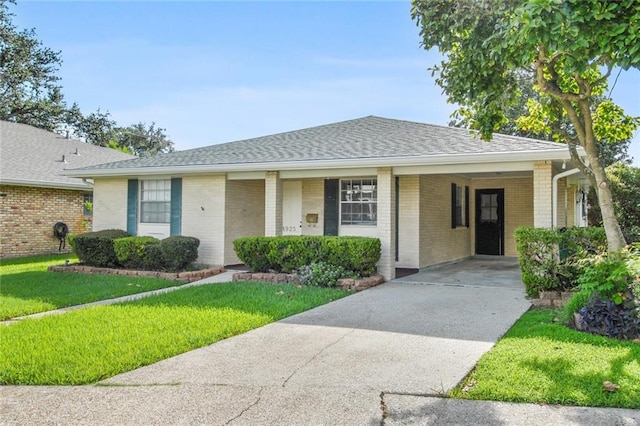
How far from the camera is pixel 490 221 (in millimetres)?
15586

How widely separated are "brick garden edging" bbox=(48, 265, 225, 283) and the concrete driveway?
15.3 feet

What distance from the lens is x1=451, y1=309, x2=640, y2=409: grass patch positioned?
3803mm

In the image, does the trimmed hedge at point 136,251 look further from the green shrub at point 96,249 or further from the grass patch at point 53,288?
the grass patch at point 53,288

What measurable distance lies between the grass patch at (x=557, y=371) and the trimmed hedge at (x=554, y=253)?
208 cm

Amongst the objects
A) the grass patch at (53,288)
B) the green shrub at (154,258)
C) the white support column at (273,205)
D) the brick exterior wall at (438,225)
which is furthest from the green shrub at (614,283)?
the green shrub at (154,258)

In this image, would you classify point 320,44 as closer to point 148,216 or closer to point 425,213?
point 425,213

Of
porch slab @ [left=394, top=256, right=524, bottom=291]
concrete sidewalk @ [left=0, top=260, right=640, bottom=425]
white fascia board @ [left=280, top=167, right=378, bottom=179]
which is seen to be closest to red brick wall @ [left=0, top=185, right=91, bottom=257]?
white fascia board @ [left=280, top=167, right=378, bottom=179]

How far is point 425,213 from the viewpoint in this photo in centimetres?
1254

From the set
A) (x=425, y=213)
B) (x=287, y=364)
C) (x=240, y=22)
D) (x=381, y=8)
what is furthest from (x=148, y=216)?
(x=287, y=364)

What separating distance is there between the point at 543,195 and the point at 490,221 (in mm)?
6798

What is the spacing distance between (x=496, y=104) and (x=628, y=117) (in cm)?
381

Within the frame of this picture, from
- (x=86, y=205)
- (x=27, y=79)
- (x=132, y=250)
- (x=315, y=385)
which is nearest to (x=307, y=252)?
(x=132, y=250)

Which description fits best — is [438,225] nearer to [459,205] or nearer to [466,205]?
[459,205]

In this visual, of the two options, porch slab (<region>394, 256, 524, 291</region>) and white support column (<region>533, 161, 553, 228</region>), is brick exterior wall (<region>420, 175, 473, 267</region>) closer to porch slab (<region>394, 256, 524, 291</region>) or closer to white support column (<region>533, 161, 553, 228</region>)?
porch slab (<region>394, 256, 524, 291</region>)
